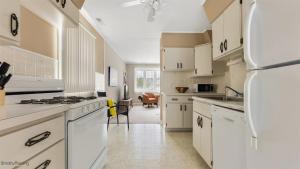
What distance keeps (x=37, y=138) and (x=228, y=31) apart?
229cm

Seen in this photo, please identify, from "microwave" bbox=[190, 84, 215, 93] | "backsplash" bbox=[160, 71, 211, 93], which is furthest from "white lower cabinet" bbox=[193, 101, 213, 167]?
"backsplash" bbox=[160, 71, 211, 93]

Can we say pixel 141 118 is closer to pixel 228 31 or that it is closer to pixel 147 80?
pixel 228 31

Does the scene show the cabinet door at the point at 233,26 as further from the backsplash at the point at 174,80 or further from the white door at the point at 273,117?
the backsplash at the point at 174,80

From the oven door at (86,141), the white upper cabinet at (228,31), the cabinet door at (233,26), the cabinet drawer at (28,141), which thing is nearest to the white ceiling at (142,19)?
the white upper cabinet at (228,31)

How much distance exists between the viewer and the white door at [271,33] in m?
0.82

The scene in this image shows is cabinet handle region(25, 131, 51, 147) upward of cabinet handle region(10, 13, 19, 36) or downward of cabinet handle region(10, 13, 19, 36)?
downward

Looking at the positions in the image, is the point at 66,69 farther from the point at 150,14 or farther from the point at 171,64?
the point at 171,64

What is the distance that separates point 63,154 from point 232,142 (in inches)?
54.1

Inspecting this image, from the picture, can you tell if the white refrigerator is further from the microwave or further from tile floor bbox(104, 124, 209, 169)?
the microwave

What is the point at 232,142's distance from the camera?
1668mm

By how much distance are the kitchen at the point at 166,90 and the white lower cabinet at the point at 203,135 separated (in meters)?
0.01

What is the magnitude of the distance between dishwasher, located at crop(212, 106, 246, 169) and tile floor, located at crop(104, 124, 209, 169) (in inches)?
27.9

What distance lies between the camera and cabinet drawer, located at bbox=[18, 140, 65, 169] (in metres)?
1.00

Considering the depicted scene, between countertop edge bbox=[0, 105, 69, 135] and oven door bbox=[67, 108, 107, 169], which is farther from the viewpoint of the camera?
oven door bbox=[67, 108, 107, 169]
